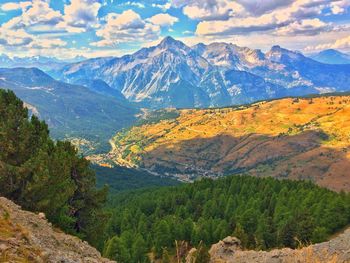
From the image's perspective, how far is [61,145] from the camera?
6075 centimetres

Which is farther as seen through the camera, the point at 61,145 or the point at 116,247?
the point at 116,247

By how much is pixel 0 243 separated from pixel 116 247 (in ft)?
228

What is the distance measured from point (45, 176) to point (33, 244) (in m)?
24.1

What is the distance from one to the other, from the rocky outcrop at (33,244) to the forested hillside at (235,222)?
1343 inches

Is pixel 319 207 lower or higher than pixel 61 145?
lower

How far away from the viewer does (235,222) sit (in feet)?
428

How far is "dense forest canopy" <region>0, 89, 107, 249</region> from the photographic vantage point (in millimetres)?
48781

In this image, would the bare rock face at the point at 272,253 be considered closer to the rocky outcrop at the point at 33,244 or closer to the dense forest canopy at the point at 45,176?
the rocky outcrop at the point at 33,244

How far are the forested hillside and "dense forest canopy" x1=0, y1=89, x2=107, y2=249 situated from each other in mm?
11995

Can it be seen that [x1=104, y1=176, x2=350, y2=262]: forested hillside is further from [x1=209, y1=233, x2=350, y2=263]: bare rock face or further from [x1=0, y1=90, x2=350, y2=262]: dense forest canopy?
[x1=209, y1=233, x2=350, y2=263]: bare rock face

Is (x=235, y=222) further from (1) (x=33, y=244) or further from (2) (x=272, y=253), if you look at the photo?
(1) (x=33, y=244)

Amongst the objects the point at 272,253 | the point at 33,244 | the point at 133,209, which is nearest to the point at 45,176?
the point at 33,244

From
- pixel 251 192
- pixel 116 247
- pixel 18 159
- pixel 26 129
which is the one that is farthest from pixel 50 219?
pixel 251 192

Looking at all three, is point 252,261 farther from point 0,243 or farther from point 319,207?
point 319,207
